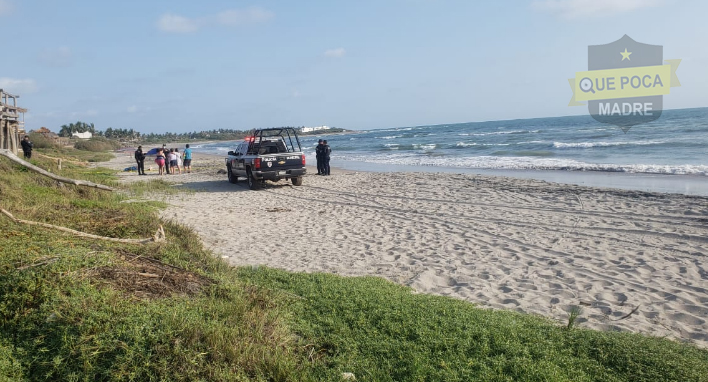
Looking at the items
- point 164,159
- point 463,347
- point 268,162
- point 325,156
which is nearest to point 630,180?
point 325,156

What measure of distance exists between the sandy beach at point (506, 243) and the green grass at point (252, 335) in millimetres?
1322

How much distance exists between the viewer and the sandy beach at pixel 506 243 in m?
5.53

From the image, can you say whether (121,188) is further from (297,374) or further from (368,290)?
(297,374)


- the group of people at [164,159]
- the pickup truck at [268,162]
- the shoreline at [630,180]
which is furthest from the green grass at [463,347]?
the group of people at [164,159]

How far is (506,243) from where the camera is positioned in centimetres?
830

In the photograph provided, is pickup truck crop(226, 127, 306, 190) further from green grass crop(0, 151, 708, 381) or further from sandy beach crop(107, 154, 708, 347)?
green grass crop(0, 151, 708, 381)

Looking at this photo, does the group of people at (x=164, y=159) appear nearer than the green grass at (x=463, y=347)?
No

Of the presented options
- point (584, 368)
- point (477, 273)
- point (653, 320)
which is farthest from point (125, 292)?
point (653, 320)

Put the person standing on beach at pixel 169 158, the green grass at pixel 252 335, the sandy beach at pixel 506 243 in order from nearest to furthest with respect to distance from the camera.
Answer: the green grass at pixel 252 335 → the sandy beach at pixel 506 243 → the person standing on beach at pixel 169 158

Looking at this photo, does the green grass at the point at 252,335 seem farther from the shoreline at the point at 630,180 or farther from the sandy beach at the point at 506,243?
the shoreline at the point at 630,180

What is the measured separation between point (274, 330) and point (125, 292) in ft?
4.35

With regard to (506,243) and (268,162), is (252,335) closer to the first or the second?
(506,243)

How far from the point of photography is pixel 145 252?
16.9 feet

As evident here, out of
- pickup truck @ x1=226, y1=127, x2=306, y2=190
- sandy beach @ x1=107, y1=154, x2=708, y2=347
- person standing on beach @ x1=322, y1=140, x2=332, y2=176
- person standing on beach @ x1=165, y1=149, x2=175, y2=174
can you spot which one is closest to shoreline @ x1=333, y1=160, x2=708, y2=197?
sandy beach @ x1=107, y1=154, x2=708, y2=347
